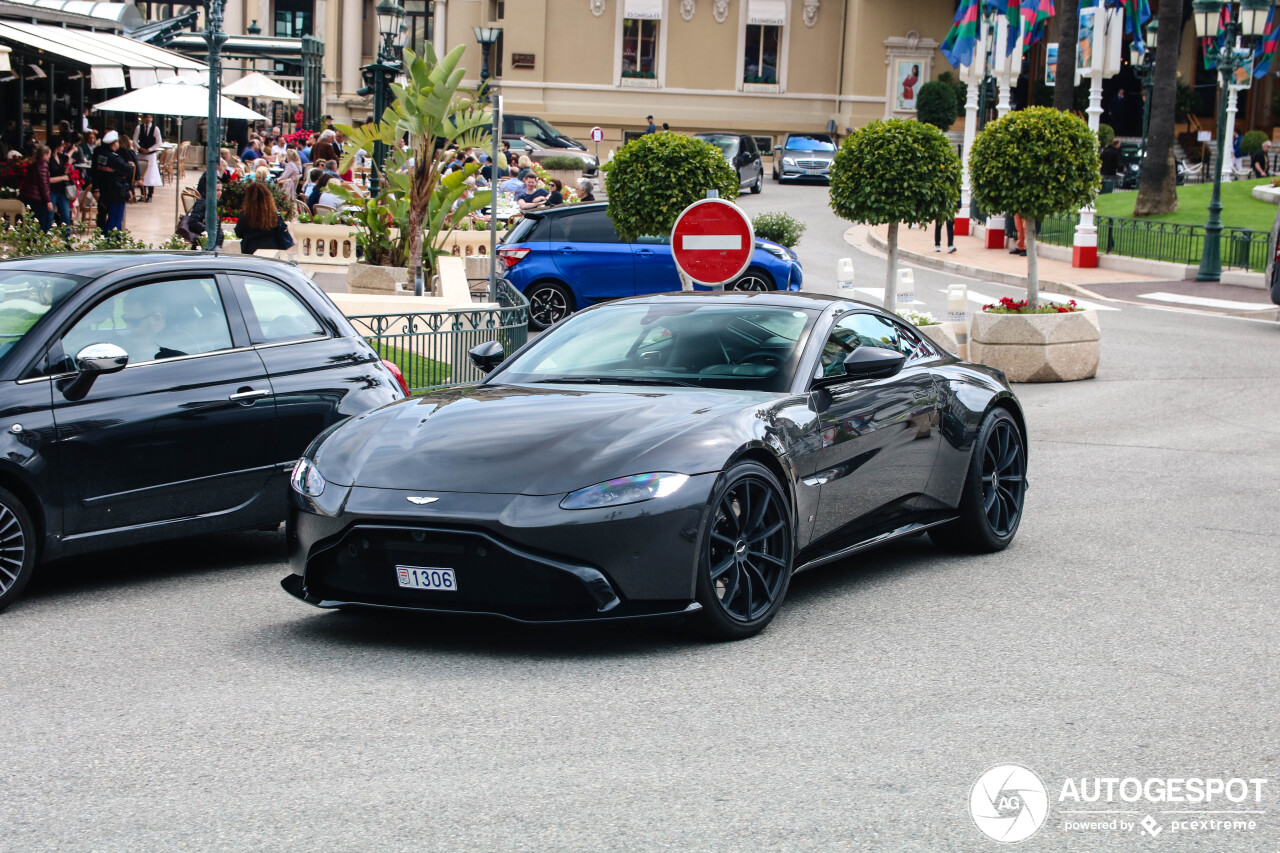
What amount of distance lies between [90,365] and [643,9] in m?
63.5

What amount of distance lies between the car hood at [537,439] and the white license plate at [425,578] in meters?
0.32

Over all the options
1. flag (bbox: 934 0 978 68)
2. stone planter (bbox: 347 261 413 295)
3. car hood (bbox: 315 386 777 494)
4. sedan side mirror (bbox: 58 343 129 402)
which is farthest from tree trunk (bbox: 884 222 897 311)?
flag (bbox: 934 0 978 68)

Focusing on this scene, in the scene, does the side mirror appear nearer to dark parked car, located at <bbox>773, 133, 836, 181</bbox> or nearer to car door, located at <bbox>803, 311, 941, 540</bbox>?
car door, located at <bbox>803, 311, 941, 540</bbox>

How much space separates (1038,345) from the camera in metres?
17.2

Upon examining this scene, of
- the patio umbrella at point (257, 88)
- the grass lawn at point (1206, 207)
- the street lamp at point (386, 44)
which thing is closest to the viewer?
the street lamp at point (386, 44)

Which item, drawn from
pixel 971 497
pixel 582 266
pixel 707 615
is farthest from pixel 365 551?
pixel 582 266

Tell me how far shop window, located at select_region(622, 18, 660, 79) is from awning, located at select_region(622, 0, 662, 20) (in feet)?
0.75

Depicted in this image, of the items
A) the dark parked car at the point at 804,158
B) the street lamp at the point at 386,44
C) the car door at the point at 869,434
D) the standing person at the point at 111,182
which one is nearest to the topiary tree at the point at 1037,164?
the car door at the point at 869,434

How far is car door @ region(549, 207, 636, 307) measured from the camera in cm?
2061

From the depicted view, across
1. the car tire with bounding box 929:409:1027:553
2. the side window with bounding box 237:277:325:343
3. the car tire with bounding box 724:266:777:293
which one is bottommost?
the car tire with bounding box 929:409:1027:553

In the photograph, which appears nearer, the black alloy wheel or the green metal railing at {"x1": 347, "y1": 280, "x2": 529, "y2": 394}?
the green metal railing at {"x1": 347, "y1": 280, "x2": 529, "y2": 394}

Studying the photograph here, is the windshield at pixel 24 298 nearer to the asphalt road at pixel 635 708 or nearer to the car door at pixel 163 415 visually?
the car door at pixel 163 415

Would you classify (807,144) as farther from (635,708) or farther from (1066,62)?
(635,708)

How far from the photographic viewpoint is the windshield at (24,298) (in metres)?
7.21
